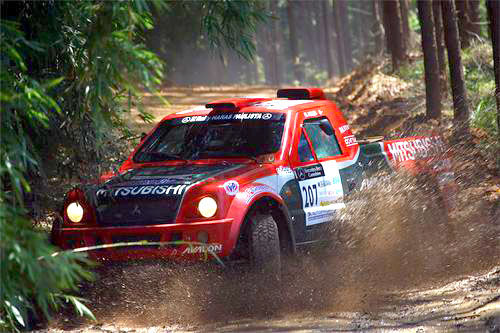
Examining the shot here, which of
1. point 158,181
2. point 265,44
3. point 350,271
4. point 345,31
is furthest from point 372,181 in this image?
point 265,44

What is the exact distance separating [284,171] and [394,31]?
17.0m

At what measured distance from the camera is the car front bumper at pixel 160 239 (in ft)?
22.9

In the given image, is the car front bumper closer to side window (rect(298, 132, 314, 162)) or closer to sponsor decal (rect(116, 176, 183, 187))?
sponsor decal (rect(116, 176, 183, 187))

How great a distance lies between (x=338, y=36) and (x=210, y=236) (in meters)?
43.3

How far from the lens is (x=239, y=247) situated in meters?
7.32

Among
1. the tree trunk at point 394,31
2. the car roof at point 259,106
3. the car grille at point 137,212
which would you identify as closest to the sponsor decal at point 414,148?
the car roof at point 259,106

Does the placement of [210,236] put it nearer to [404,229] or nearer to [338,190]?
[338,190]

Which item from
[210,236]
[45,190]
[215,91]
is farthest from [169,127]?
[215,91]

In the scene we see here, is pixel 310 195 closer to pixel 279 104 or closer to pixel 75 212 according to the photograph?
pixel 279 104

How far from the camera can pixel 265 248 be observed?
23.7 feet

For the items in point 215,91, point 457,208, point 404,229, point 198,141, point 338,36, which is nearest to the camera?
point 198,141

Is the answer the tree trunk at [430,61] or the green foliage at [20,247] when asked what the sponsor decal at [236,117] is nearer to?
the green foliage at [20,247]

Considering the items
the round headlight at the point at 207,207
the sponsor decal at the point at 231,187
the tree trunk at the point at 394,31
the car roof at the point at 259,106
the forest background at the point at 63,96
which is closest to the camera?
the forest background at the point at 63,96

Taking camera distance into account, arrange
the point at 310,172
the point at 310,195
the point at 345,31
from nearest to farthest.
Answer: the point at 310,195
the point at 310,172
the point at 345,31
